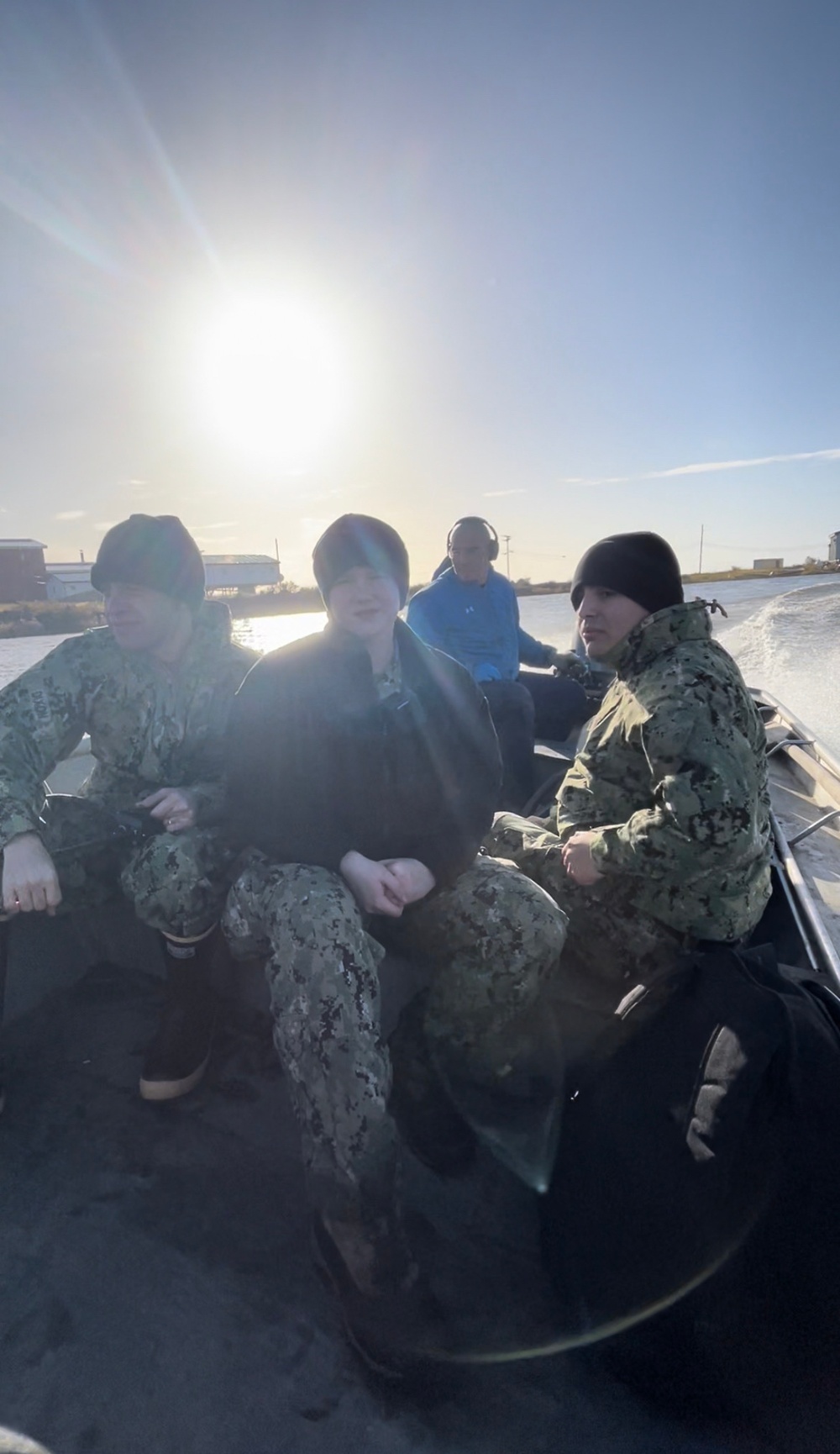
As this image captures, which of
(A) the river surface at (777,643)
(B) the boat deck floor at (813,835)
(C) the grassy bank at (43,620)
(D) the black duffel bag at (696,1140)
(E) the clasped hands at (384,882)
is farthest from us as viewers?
(C) the grassy bank at (43,620)

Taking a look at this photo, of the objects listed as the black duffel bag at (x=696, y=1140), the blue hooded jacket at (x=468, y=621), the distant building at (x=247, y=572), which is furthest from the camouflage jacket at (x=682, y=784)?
the distant building at (x=247, y=572)

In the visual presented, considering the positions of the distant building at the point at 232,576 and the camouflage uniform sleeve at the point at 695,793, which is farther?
the distant building at the point at 232,576

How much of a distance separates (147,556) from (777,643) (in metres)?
8.47

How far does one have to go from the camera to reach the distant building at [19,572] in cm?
2611

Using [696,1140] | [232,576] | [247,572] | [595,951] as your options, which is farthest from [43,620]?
[247,572]

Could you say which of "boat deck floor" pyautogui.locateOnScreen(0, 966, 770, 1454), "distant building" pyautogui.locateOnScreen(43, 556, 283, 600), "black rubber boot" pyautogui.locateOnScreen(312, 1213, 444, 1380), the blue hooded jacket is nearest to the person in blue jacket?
the blue hooded jacket

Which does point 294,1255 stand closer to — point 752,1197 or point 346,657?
point 752,1197

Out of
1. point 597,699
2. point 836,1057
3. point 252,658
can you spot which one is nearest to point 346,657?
point 252,658

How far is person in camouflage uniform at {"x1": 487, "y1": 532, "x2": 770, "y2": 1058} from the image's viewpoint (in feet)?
4.91

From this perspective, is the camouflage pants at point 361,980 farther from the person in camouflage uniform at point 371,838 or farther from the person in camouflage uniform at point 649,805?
the person in camouflage uniform at point 649,805

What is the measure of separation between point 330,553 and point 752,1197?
4.91 ft

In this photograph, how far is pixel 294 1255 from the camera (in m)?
1.49

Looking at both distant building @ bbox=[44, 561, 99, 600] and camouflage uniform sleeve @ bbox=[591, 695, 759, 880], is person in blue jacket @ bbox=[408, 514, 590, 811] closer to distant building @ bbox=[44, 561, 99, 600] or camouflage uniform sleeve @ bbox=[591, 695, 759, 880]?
camouflage uniform sleeve @ bbox=[591, 695, 759, 880]

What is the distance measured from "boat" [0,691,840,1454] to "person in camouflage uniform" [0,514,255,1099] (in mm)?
200
